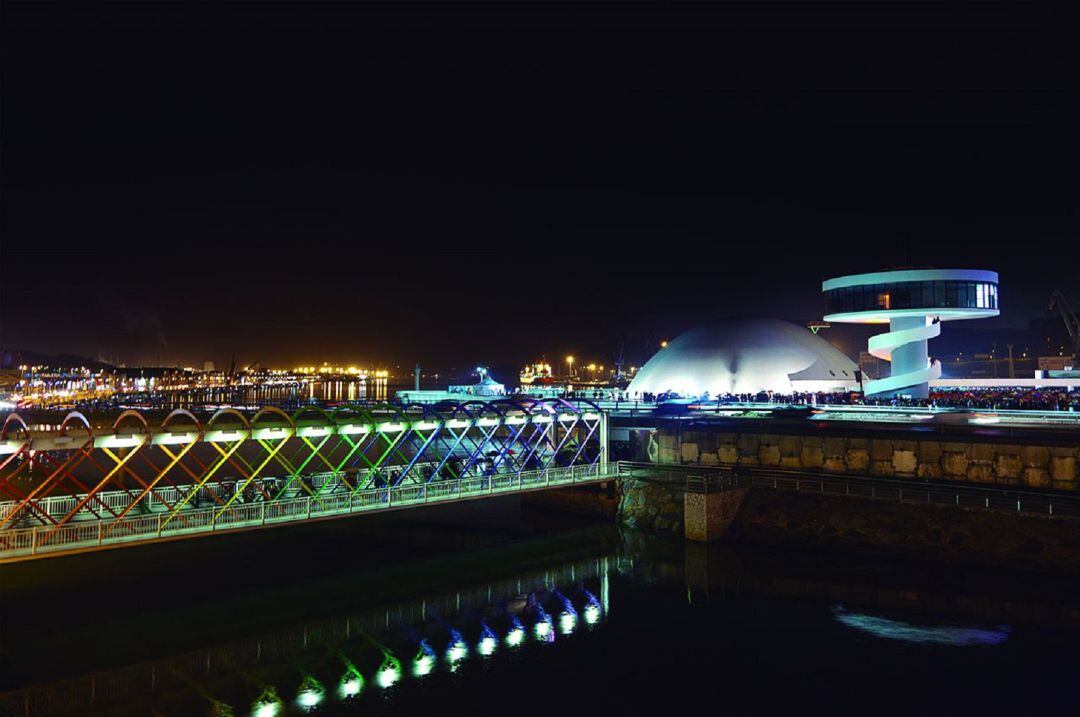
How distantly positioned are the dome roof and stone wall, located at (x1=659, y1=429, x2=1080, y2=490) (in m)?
41.1

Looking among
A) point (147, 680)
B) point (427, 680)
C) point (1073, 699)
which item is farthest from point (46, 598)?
point (1073, 699)

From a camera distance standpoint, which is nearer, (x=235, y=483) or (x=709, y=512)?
(x=235, y=483)

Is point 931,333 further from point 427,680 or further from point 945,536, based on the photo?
point 427,680

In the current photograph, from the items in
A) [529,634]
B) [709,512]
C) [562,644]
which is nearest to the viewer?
[562,644]

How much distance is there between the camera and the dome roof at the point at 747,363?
90812 millimetres

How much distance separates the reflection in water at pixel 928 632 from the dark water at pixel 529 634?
4.3 inches

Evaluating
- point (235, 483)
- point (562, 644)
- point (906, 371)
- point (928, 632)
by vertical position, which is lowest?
point (562, 644)

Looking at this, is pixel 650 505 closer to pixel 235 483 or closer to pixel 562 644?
pixel 562 644

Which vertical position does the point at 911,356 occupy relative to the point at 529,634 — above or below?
above

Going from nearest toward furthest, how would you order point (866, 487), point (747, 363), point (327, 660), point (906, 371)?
point (327, 660), point (866, 487), point (906, 371), point (747, 363)

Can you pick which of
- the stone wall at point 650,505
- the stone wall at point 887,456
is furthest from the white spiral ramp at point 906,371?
the stone wall at point 650,505

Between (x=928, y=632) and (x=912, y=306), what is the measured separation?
59.3 m

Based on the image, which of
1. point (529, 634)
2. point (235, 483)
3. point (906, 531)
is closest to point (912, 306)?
point (906, 531)

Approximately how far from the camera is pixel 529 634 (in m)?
29.8
